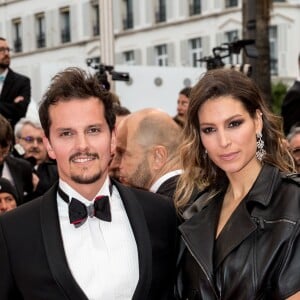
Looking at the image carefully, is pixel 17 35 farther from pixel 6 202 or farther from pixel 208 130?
pixel 208 130

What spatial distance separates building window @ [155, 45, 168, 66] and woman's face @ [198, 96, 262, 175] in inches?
1214

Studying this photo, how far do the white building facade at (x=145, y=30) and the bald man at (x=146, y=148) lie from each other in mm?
26251

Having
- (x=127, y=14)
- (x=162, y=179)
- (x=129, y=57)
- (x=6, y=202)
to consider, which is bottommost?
(x=6, y=202)

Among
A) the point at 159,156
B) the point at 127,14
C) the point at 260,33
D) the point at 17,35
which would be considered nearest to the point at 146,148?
the point at 159,156

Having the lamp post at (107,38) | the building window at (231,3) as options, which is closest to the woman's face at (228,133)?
the lamp post at (107,38)

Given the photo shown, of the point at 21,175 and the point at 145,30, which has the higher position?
the point at 145,30

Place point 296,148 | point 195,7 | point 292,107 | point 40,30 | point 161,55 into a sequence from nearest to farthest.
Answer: point 296,148, point 292,107, point 195,7, point 161,55, point 40,30

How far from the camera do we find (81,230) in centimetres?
273

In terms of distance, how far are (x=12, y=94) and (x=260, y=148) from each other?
530 cm

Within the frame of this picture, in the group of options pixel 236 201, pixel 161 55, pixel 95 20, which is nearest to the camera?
pixel 236 201

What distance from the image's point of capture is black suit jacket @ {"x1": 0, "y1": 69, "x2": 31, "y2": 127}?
7.72 meters

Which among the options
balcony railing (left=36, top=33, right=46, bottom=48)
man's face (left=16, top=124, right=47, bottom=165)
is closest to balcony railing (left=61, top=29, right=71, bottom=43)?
balcony railing (left=36, top=33, right=46, bottom=48)

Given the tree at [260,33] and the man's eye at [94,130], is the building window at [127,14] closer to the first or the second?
the tree at [260,33]

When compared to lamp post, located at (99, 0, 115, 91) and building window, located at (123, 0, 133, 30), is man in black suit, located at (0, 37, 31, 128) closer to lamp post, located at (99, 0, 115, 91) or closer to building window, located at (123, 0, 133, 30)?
lamp post, located at (99, 0, 115, 91)
